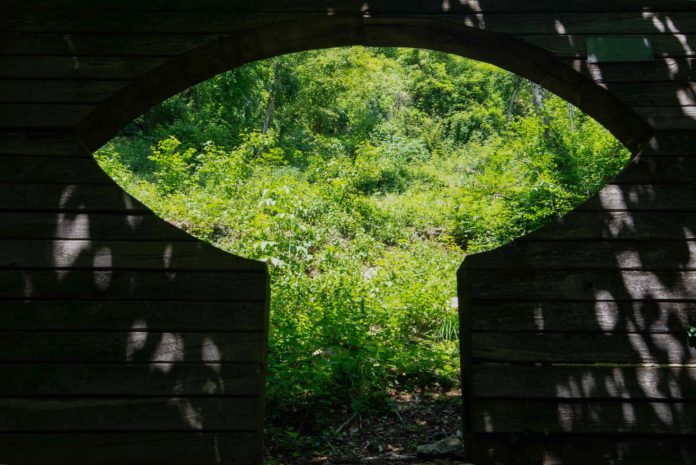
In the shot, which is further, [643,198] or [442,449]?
[442,449]

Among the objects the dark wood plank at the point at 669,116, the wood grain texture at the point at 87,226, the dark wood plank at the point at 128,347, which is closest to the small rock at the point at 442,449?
the dark wood plank at the point at 128,347

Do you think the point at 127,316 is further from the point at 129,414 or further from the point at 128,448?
the point at 128,448

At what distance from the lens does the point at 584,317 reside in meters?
2.87

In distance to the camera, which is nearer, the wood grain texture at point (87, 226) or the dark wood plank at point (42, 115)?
the wood grain texture at point (87, 226)

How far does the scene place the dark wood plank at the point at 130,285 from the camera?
2854mm

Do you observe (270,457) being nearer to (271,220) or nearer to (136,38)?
(136,38)

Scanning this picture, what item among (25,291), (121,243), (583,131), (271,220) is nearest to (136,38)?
(121,243)

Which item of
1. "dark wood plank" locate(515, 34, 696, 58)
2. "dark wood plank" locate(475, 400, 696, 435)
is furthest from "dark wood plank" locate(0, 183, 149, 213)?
"dark wood plank" locate(515, 34, 696, 58)

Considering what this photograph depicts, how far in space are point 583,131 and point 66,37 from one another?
11604 millimetres

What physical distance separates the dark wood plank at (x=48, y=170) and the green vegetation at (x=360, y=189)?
8.38ft

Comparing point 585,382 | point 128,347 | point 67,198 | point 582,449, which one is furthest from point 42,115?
point 582,449

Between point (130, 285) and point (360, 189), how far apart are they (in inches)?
459

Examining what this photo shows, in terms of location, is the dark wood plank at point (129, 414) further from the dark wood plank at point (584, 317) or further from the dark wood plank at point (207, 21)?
the dark wood plank at point (207, 21)

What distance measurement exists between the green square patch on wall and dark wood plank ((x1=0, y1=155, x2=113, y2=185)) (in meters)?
2.83
